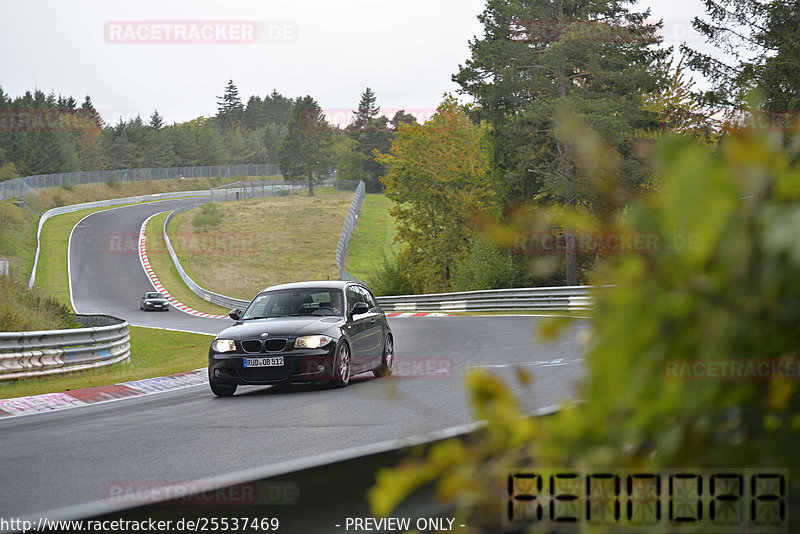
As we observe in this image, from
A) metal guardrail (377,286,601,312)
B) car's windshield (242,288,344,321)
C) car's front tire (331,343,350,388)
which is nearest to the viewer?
car's front tire (331,343,350,388)

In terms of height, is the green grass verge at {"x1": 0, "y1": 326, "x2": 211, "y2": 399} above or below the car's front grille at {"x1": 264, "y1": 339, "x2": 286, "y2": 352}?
below

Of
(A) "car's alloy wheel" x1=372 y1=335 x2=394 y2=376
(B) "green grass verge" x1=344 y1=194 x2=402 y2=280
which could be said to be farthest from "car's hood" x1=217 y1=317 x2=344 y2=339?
(B) "green grass verge" x1=344 y1=194 x2=402 y2=280

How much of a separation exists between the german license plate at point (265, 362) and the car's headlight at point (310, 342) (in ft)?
1.06

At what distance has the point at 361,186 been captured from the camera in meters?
108

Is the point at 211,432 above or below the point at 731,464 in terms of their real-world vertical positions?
below

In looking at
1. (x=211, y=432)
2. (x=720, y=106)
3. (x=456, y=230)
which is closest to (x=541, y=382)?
(x=211, y=432)

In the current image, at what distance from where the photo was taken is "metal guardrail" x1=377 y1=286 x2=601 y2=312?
3562 cm

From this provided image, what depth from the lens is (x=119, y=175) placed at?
116438mm

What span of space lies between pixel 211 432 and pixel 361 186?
9914 cm

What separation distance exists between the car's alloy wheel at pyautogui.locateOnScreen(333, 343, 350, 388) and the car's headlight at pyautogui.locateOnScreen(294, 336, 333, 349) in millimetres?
334

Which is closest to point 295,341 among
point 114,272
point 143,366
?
point 143,366

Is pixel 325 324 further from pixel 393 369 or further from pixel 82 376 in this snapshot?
pixel 82 376

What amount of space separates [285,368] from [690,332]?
1205 centimetres
